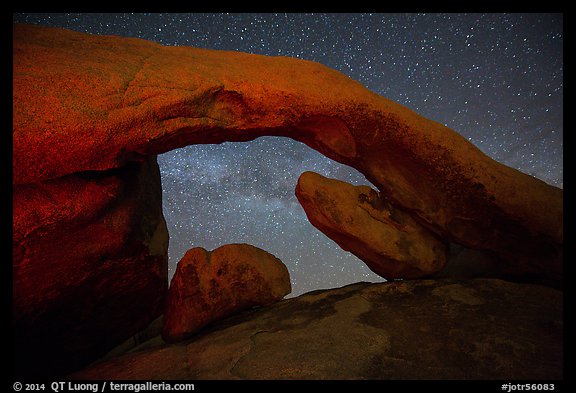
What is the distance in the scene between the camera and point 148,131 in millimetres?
3863

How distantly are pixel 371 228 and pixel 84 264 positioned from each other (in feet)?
15.0

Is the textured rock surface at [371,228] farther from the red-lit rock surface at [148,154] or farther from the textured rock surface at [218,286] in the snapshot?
the textured rock surface at [218,286]

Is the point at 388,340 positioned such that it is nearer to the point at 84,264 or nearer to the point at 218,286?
the point at 218,286

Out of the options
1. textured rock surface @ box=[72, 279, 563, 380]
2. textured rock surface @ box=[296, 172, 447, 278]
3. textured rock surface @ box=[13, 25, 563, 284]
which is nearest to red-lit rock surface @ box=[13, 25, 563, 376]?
textured rock surface @ box=[13, 25, 563, 284]

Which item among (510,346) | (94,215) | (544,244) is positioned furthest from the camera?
(544,244)

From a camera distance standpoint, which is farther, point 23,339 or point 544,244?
point 544,244

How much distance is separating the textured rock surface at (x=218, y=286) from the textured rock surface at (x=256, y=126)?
210 centimetres

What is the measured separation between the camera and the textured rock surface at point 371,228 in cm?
527

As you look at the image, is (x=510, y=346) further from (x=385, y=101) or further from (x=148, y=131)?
(x=148, y=131)

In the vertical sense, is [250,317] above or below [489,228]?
below

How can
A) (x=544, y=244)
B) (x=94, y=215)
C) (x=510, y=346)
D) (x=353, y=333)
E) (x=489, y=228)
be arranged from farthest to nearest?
1. (x=489, y=228)
2. (x=544, y=244)
3. (x=94, y=215)
4. (x=353, y=333)
5. (x=510, y=346)

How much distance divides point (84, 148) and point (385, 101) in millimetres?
4526

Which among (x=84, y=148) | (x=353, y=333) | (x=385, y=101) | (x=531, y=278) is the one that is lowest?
(x=353, y=333)

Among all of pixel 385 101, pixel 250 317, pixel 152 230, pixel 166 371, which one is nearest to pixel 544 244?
pixel 385 101
